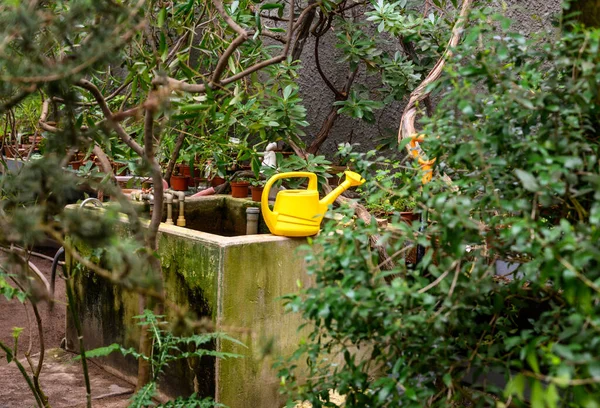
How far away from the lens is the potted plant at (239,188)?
195 inches

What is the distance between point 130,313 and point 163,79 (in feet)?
8.27

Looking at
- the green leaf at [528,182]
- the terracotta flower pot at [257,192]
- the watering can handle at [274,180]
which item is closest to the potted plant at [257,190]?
the terracotta flower pot at [257,192]

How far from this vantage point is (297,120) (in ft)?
15.4

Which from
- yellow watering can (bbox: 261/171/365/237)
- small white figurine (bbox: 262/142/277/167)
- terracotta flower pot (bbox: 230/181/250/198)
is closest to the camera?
yellow watering can (bbox: 261/171/365/237)

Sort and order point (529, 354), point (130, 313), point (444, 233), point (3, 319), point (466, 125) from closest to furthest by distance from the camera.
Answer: point (529, 354)
point (444, 233)
point (466, 125)
point (130, 313)
point (3, 319)

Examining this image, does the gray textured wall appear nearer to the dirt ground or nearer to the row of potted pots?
the row of potted pots

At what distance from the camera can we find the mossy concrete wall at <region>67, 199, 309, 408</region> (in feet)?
12.3

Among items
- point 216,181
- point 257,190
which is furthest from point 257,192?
point 216,181

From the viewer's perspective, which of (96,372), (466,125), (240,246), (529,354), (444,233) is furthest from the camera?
(96,372)

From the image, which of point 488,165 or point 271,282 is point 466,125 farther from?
point 271,282

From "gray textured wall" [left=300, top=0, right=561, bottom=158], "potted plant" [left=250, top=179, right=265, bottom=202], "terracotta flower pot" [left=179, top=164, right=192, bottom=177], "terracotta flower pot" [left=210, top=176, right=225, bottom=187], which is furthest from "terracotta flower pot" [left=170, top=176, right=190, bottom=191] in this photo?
"gray textured wall" [left=300, top=0, right=561, bottom=158]

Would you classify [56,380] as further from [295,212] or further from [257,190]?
[295,212]

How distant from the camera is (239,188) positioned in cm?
496

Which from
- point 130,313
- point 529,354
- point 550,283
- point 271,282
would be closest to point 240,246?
point 271,282
